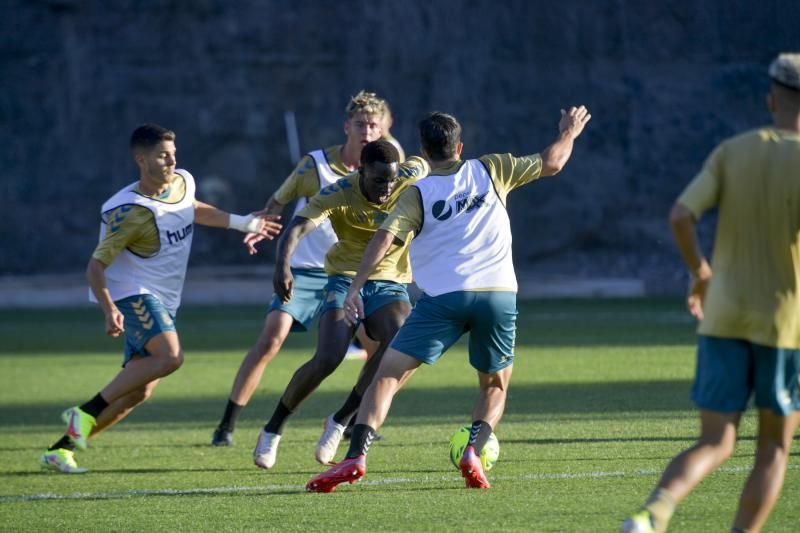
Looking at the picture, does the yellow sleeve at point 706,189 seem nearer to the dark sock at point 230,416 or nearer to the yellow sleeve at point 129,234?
the yellow sleeve at point 129,234

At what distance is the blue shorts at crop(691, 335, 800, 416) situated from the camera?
4.90 metres

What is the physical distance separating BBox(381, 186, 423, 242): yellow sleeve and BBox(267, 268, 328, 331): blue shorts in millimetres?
2429

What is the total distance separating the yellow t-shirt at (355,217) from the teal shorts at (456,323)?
1054mm

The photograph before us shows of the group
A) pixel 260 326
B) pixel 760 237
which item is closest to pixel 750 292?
pixel 760 237

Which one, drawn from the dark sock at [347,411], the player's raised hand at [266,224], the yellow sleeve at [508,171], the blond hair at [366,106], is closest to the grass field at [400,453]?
the dark sock at [347,411]

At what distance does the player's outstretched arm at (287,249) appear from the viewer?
7.85 meters

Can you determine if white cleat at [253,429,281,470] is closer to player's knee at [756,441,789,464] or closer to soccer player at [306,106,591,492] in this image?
soccer player at [306,106,591,492]

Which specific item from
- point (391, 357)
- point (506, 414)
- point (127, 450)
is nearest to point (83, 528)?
point (391, 357)

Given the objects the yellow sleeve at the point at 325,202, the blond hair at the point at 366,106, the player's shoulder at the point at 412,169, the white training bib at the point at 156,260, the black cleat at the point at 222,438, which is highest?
the blond hair at the point at 366,106

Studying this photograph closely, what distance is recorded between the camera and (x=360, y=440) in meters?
6.81

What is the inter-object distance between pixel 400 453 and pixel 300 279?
1.61 metres

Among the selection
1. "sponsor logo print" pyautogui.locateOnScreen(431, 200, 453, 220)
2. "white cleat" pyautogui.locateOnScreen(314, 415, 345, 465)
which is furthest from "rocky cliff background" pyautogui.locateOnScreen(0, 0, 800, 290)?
"sponsor logo print" pyautogui.locateOnScreen(431, 200, 453, 220)

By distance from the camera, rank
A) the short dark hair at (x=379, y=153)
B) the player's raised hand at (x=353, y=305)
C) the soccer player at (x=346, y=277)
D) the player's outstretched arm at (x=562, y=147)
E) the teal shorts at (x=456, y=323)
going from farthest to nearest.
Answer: the soccer player at (x=346, y=277), the short dark hair at (x=379, y=153), the player's outstretched arm at (x=562, y=147), the teal shorts at (x=456, y=323), the player's raised hand at (x=353, y=305)

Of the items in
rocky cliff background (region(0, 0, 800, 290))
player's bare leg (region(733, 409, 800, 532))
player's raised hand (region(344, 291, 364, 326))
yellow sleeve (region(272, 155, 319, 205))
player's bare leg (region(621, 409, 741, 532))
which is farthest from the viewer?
rocky cliff background (region(0, 0, 800, 290))
